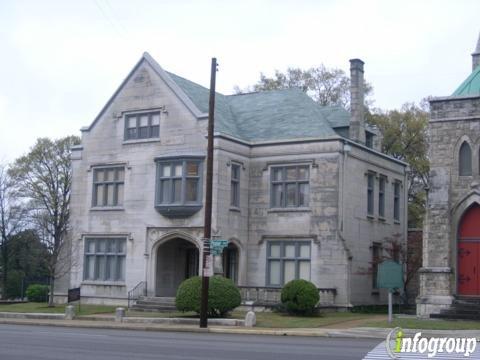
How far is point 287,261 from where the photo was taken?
37.4m

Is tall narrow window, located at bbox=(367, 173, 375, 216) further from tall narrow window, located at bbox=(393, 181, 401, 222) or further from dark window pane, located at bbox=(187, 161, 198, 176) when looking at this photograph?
dark window pane, located at bbox=(187, 161, 198, 176)

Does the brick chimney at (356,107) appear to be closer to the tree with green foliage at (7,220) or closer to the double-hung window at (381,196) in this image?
the double-hung window at (381,196)

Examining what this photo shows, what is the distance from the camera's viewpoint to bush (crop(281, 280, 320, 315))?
3234 cm

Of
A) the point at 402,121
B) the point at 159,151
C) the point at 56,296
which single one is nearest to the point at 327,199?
the point at 159,151

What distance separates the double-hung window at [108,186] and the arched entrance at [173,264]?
3374 mm

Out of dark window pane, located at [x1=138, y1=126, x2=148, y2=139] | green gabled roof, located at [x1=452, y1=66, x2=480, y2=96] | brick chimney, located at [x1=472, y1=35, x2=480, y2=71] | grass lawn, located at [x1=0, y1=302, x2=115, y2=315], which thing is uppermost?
brick chimney, located at [x1=472, y1=35, x2=480, y2=71]

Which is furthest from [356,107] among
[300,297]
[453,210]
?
[300,297]

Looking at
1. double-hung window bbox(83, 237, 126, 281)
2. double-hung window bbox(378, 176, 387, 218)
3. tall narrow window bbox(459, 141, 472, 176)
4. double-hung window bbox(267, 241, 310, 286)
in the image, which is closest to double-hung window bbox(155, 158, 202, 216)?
double-hung window bbox(83, 237, 126, 281)

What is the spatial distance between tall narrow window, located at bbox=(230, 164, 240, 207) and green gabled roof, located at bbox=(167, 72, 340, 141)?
1639 mm

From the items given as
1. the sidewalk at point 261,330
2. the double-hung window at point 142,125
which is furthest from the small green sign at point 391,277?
the double-hung window at point 142,125

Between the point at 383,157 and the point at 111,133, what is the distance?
14395 mm

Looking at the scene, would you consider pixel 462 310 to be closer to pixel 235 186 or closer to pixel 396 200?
pixel 235 186

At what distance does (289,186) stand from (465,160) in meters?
9.46

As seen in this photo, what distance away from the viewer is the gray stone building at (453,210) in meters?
30.7
